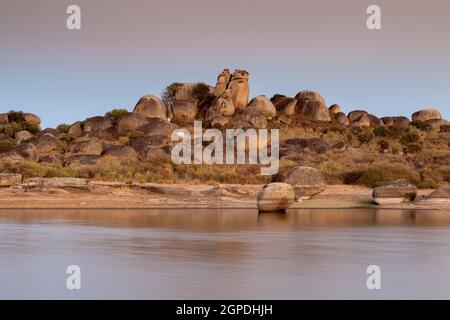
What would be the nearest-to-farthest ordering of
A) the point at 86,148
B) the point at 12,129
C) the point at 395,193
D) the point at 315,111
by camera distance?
the point at 395,193 < the point at 86,148 < the point at 12,129 < the point at 315,111

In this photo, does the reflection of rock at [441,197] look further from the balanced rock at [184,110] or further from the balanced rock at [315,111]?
the balanced rock at [315,111]

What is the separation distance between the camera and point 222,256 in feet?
52.5

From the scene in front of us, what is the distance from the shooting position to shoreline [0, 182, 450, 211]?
3222 cm

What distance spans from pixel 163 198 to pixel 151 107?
93.0 ft

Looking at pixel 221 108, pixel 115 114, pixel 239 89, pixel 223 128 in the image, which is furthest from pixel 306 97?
pixel 115 114

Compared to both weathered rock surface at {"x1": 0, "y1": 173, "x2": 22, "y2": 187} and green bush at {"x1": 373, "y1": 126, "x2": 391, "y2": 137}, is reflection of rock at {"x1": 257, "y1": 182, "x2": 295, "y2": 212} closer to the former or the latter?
weathered rock surface at {"x1": 0, "y1": 173, "x2": 22, "y2": 187}

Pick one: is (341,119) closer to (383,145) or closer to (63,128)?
(383,145)

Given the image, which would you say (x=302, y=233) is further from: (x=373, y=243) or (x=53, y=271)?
(x=53, y=271)

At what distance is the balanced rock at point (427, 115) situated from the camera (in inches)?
2921

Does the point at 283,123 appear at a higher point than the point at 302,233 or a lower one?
higher

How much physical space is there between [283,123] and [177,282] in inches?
1951

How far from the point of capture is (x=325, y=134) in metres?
59.6

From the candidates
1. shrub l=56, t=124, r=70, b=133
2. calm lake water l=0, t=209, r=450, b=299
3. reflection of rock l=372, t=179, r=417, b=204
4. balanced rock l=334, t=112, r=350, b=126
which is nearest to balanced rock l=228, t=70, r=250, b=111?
balanced rock l=334, t=112, r=350, b=126

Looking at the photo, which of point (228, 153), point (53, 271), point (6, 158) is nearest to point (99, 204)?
point (6, 158)
